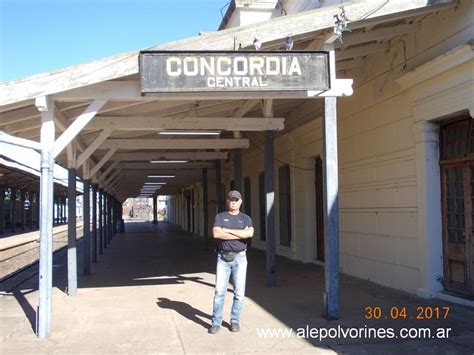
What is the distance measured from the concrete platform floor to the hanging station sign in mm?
2904

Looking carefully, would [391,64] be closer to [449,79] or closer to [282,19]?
[449,79]

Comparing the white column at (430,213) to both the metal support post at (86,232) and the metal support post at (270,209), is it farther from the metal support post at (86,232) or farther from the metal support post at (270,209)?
the metal support post at (86,232)

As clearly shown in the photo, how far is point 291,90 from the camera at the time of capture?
6.82m

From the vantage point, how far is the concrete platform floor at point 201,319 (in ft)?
20.2

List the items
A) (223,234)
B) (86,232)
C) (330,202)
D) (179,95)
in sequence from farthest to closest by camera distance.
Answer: (86,232) < (330,202) < (179,95) < (223,234)

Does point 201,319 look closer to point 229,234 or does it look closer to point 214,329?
point 214,329

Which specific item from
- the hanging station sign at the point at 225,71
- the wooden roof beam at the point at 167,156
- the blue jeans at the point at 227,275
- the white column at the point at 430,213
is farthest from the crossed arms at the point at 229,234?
the wooden roof beam at the point at 167,156

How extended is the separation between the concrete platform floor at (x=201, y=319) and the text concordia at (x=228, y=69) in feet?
9.80

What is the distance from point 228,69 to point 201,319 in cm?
334

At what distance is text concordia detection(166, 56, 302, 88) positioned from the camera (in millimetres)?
6664

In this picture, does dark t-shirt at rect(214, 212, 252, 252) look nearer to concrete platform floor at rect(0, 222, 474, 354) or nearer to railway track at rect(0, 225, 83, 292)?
concrete platform floor at rect(0, 222, 474, 354)

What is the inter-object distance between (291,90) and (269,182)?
3.59 m

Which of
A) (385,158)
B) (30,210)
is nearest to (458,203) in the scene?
(385,158)

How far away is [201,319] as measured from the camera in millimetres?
7602
